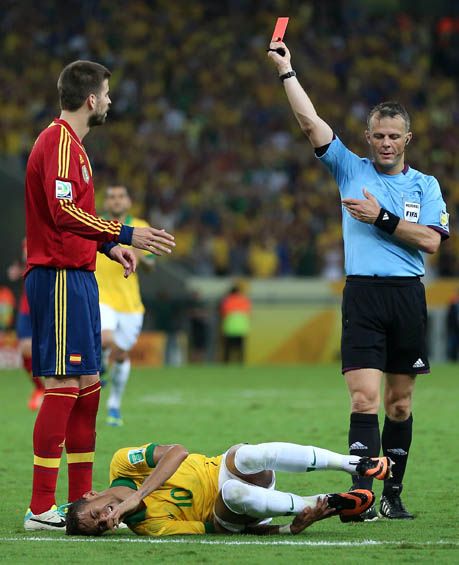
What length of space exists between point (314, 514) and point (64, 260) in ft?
5.95

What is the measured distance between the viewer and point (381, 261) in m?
6.90

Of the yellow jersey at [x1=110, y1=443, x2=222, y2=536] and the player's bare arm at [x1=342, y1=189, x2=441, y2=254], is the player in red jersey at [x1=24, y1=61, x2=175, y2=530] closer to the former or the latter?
the yellow jersey at [x1=110, y1=443, x2=222, y2=536]

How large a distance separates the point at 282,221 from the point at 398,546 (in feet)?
69.6

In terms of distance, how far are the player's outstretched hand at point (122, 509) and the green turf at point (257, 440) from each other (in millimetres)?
117

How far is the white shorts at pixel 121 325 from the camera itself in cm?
1260

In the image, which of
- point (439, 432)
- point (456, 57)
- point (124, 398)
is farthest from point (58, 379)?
point (456, 57)

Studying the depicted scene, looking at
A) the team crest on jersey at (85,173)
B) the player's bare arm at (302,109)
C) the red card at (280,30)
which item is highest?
the red card at (280,30)

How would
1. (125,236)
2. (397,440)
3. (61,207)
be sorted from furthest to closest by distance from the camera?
(397,440) → (125,236) → (61,207)

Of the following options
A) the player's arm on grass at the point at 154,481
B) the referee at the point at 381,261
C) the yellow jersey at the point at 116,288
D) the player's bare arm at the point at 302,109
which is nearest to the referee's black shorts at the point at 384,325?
the referee at the point at 381,261

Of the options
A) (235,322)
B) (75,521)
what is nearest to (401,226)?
(75,521)

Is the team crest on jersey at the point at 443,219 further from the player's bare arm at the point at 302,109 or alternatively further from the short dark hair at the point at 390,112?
the player's bare arm at the point at 302,109

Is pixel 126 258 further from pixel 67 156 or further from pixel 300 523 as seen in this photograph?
pixel 300 523

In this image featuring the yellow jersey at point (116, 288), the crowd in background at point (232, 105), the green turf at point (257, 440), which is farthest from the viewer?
A: the crowd in background at point (232, 105)

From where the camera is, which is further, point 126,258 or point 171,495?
point 126,258
